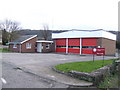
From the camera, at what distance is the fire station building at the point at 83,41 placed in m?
27.6

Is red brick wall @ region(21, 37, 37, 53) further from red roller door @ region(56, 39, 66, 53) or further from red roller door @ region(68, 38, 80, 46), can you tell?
red roller door @ region(68, 38, 80, 46)

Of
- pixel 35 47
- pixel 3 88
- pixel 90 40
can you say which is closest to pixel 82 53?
pixel 90 40

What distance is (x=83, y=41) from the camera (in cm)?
2905

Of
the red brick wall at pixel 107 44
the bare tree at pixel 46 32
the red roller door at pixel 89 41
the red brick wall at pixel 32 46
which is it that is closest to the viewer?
the red brick wall at pixel 107 44

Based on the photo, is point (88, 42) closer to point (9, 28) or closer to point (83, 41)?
point (83, 41)

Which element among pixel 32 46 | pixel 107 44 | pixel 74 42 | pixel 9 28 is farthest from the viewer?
pixel 9 28

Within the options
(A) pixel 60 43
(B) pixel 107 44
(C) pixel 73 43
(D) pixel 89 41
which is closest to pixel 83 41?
(D) pixel 89 41

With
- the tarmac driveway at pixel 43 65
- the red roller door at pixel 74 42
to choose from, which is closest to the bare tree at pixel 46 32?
→ the red roller door at pixel 74 42

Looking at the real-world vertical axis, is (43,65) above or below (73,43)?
below

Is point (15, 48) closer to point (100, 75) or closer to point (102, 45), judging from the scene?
point (102, 45)

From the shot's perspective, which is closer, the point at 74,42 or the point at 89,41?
the point at 89,41

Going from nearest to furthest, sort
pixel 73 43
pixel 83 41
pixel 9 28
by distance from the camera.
→ pixel 83 41, pixel 73 43, pixel 9 28

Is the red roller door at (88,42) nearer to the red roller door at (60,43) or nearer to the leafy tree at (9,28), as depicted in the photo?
the red roller door at (60,43)

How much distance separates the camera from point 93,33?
91.0ft
